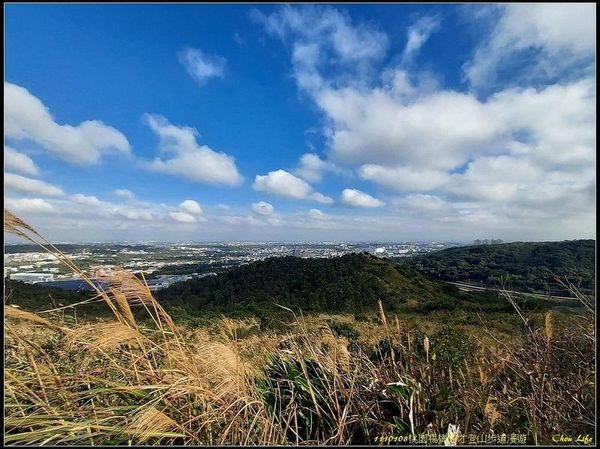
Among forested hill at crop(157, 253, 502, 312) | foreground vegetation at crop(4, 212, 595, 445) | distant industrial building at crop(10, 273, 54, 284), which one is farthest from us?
forested hill at crop(157, 253, 502, 312)

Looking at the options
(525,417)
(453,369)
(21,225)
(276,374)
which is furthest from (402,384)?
(21,225)

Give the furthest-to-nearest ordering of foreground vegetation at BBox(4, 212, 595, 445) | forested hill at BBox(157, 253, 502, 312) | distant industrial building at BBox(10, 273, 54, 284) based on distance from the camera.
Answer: forested hill at BBox(157, 253, 502, 312), distant industrial building at BBox(10, 273, 54, 284), foreground vegetation at BBox(4, 212, 595, 445)

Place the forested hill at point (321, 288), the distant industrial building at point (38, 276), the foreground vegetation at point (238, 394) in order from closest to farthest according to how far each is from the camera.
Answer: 1. the foreground vegetation at point (238, 394)
2. the distant industrial building at point (38, 276)
3. the forested hill at point (321, 288)

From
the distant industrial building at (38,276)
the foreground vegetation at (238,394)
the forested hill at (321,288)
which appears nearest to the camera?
the foreground vegetation at (238,394)

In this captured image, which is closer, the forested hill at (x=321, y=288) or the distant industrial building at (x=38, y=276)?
the distant industrial building at (x=38, y=276)

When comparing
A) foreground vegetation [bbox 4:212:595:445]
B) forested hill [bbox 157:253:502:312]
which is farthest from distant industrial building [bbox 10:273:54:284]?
forested hill [bbox 157:253:502:312]

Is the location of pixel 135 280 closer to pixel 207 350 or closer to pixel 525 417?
pixel 207 350

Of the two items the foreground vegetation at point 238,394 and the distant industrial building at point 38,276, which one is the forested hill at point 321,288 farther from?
the foreground vegetation at point 238,394

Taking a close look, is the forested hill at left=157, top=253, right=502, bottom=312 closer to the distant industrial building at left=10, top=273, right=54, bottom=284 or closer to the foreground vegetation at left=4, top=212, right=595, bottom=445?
the distant industrial building at left=10, top=273, right=54, bottom=284

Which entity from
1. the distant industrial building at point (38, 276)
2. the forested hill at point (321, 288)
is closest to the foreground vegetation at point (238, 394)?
Answer: the distant industrial building at point (38, 276)
